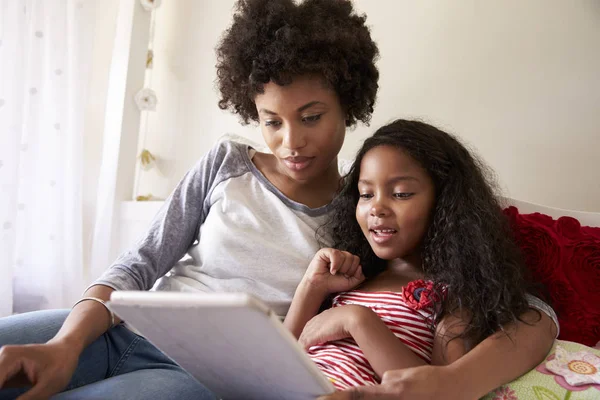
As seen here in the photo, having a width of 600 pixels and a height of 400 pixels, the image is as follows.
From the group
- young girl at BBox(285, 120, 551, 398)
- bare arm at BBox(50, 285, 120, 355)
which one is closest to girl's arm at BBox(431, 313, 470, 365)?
young girl at BBox(285, 120, 551, 398)

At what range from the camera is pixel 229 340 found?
0.62 meters

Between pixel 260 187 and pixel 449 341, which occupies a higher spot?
pixel 260 187

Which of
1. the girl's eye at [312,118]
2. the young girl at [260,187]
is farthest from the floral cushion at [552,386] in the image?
the girl's eye at [312,118]

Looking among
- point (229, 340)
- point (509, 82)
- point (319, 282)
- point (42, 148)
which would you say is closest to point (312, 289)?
point (319, 282)

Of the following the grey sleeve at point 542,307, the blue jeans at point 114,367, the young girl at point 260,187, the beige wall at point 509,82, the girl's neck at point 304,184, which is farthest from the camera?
the beige wall at point 509,82

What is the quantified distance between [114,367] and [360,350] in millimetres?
431

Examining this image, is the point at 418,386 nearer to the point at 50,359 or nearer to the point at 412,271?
the point at 412,271

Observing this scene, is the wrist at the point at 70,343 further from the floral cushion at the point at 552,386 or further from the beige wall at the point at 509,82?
the beige wall at the point at 509,82

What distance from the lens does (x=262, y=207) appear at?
125 centimetres

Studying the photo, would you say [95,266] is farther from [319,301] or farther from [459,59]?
[459,59]

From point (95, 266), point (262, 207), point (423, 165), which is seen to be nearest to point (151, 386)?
point (262, 207)

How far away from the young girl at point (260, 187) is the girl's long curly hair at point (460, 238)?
0.11 metres

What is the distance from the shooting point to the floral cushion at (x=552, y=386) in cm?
85

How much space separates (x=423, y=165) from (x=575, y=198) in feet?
1.90
